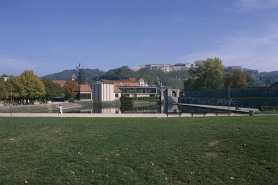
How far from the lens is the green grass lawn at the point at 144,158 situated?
592 cm

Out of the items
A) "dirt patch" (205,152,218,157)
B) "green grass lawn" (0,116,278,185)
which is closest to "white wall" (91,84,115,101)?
"green grass lawn" (0,116,278,185)

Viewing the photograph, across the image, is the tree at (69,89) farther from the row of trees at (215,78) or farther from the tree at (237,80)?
the tree at (237,80)

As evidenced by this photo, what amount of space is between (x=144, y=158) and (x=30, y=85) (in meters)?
44.1

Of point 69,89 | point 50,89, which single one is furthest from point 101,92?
point 50,89

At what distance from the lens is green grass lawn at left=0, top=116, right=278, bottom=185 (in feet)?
19.4

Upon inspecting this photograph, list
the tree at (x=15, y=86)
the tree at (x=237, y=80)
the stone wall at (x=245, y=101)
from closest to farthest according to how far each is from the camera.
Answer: the stone wall at (x=245, y=101) < the tree at (x=15, y=86) < the tree at (x=237, y=80)

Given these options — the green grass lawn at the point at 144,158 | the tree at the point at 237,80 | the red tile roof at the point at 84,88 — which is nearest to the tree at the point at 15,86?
the red tile roof at the point at 84,88

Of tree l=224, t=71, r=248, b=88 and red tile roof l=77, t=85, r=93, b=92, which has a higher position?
tree l=224, t=71, r=248, b=88

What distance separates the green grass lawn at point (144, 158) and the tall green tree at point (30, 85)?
3816cm

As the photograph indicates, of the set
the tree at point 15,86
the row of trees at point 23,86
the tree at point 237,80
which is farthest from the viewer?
the tree at point 237,80

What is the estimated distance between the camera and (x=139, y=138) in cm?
960

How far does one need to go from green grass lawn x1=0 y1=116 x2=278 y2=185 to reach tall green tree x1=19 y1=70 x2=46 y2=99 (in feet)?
125

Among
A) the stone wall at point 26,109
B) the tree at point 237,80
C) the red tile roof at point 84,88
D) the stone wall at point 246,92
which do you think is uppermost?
the tree at point 237,80

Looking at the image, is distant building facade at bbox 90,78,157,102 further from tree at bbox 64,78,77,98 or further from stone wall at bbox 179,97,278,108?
stone wall at bbox 179,97,278,108
